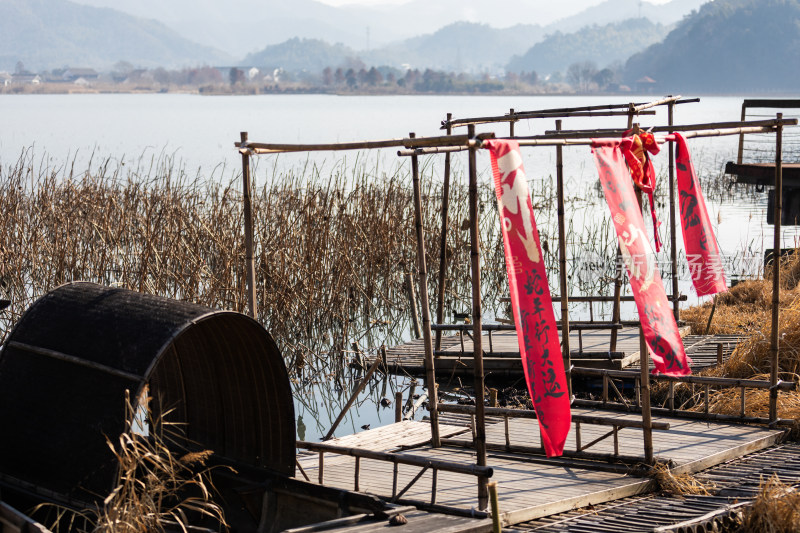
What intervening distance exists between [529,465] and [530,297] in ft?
5.15

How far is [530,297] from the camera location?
14.5 feet

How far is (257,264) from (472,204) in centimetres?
518

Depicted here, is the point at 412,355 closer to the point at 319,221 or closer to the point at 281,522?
the point at 319,221

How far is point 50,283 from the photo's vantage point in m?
9.14

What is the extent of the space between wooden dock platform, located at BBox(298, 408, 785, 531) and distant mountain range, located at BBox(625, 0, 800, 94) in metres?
84.8

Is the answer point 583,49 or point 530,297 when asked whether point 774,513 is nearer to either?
point 530,297

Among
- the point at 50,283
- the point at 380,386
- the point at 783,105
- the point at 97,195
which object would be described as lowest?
the point at 380,386

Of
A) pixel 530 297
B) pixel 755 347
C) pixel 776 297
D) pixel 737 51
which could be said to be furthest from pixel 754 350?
pixel 737 51

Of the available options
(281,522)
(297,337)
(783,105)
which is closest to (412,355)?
(297,337)

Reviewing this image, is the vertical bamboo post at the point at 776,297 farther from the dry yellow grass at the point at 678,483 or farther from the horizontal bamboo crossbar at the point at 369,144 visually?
the horizontal bamboo crossbar at the point at 369,144

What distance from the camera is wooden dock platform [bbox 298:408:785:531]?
4.86m

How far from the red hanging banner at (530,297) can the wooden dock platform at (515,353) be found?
3.29 metres

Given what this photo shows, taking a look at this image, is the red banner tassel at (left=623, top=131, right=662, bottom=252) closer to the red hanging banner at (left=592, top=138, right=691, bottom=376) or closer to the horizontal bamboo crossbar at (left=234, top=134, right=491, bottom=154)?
the red hanging banner at (left=592, top=138, right=691, bottom=376)

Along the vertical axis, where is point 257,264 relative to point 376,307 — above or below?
above
